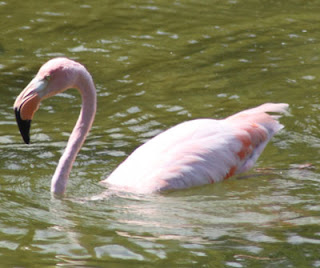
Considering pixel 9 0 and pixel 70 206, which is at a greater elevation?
pixel 9 0

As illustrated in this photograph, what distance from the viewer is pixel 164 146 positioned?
7.00 metres

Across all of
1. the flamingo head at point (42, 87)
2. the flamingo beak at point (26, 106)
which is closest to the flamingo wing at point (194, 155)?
the flamingo head at point (42, 87)

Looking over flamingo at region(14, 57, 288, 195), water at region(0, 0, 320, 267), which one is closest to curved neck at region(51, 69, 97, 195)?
flamingo at region(14, 57, 288, 195)

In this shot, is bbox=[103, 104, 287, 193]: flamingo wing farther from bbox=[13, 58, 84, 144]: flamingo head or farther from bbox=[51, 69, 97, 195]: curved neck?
bbox=[13, 58, 84, 144]: flamingo head

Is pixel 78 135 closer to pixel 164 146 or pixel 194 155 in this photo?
pixel 164 146

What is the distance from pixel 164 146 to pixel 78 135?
0.77 meters

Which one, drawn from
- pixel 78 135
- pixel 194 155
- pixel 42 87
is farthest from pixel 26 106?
pixel 194 155

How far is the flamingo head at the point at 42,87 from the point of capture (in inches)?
243

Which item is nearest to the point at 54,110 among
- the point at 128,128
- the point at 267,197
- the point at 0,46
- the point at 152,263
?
the point at 128,128

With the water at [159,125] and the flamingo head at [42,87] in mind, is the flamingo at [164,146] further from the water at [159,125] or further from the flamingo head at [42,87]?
the water at [159,125]

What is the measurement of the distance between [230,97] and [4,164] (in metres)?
2.83

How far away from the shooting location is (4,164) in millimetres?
7395

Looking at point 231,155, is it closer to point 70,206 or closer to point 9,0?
point 70,206

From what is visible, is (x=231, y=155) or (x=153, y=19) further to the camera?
(x=153, y=19)
